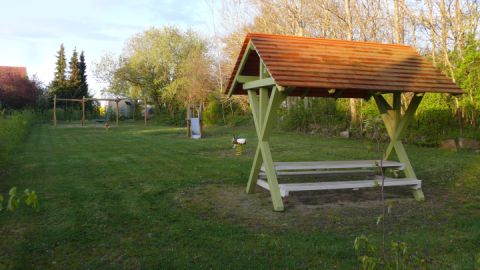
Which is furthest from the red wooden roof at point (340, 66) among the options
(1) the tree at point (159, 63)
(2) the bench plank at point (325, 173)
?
(1) the tree at point (159, 63)

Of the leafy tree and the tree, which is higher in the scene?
the tree

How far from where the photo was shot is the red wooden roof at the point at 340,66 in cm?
621

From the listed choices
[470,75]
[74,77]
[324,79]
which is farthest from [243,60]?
[74,77]

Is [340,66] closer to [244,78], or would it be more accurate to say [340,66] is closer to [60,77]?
[244,78]

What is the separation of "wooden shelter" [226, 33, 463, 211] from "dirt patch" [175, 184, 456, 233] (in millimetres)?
311

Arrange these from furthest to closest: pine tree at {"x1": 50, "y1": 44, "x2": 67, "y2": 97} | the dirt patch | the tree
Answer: pine tree at {"x1": 50, "y1": 44, "x2": 67, "y2": 97} < the tree < the dirt patch

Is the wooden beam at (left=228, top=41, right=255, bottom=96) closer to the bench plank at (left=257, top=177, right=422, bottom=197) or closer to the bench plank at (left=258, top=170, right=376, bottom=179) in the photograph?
the bench plank at (left=258, top=170, right=376, bottom=179)

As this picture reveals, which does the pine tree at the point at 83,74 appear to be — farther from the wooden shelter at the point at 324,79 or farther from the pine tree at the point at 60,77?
the wooden shelter at the point at 324,79

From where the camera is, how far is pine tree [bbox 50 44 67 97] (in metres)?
52.9

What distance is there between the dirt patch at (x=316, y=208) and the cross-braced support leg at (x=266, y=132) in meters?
0.24

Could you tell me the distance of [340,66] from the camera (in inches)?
266

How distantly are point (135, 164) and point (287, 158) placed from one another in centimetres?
445

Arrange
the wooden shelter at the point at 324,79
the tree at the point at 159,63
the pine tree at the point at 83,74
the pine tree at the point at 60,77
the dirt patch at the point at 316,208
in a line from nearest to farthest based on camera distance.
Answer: the dirt patch at the point at 316,208
the wooden shelter at the point at 324,79
the tree at the point at 159,63
the pine tree at the point at 60,77
the pine tree at the point at 83,74

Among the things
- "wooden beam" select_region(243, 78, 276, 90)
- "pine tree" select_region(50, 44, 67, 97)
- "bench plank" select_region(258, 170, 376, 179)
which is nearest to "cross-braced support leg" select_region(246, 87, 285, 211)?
"wooden beam" select_region(243, 78, 276, 90)
